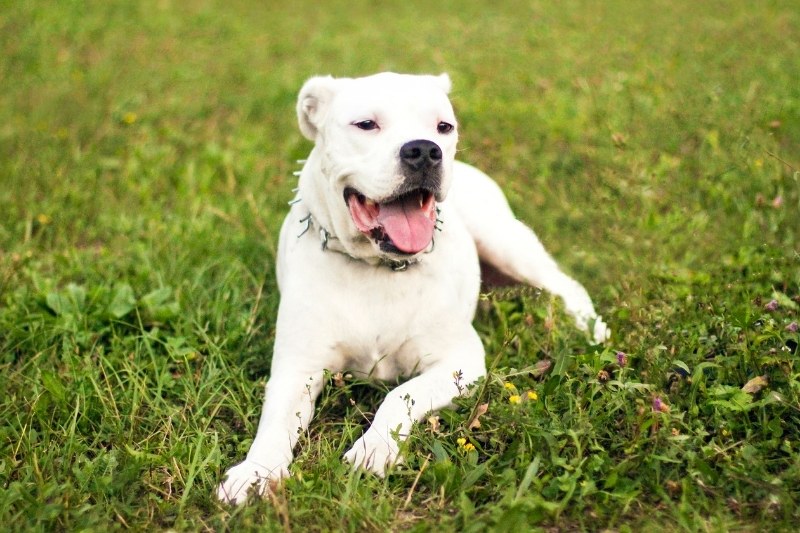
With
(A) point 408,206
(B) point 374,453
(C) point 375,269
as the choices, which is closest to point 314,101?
(A) point 408,206

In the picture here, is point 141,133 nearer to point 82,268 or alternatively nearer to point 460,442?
point 82,268

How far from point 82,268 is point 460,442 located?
2.42 meters

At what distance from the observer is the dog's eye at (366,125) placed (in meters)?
3.23

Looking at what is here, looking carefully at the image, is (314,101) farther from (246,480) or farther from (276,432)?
(246,480)

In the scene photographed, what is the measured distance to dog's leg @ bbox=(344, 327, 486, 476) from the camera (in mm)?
2898

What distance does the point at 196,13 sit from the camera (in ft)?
35.3

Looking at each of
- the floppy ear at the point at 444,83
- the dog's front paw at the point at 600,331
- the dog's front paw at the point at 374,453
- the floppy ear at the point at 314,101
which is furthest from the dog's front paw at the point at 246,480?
the floppy ear at the point at 444,83

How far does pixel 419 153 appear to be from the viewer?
3.07 meters

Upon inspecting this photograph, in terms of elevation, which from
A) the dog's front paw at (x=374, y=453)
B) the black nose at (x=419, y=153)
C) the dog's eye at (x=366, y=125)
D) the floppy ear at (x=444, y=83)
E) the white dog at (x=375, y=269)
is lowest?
the dog's front paw at (x=374, y=453)

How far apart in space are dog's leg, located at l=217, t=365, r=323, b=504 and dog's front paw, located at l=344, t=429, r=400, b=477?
A: 9.8 inches

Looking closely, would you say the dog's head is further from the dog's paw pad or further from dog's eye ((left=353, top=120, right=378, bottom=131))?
the dog's paw pad

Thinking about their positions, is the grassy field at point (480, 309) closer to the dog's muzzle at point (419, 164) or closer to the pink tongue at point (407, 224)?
the pink tongue at point (407, 224)

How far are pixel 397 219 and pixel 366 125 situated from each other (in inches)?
14.9

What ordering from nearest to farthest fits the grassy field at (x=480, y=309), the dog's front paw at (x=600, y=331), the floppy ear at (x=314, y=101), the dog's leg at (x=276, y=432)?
the grassy field at (x=480, y=309) → the dog's leg at (x=276, y=432) → the floppy ear at (x=314, y=101) → the dog's front paw at (x=600, y=331)
